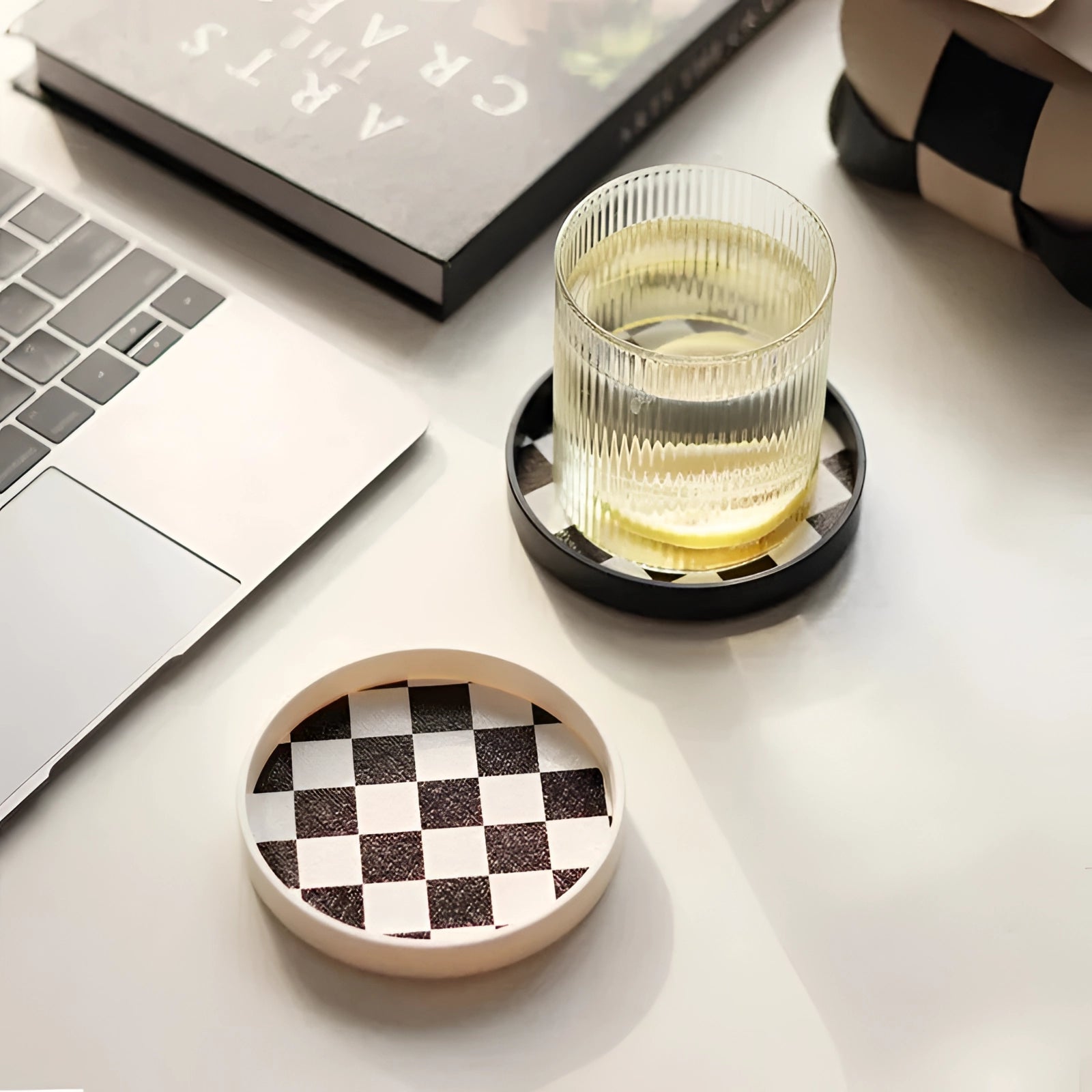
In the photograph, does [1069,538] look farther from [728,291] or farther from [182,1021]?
[182,1021]

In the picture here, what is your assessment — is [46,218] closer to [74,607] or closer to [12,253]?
[12,253]

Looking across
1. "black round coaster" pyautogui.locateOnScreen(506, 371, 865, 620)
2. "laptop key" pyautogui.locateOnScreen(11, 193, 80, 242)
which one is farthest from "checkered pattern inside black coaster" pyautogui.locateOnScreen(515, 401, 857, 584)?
"laptop key" pyautogui.locateOnScreen(11, 193, 80, 242)

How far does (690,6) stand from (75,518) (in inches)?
15.4

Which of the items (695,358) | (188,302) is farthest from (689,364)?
(188,302)

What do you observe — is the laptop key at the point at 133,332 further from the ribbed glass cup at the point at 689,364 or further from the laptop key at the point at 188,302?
the ribbed glass cup at the point at 689,364

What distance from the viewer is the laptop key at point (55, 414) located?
593mm

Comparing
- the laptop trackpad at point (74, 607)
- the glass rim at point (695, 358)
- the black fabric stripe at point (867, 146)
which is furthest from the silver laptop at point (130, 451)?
the black fabric stripe at point (867, 146)

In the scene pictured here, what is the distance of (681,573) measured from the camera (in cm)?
57

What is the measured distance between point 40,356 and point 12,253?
0.06m

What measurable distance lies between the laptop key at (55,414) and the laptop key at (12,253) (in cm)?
7

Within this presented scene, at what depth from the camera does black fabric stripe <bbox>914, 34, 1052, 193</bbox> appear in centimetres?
60

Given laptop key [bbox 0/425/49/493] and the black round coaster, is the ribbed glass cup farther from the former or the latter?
laptop key [bbox 0/425/49/493]

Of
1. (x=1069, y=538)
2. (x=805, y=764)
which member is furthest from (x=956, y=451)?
(x=805, y=764)

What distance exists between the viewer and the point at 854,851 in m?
0.51
